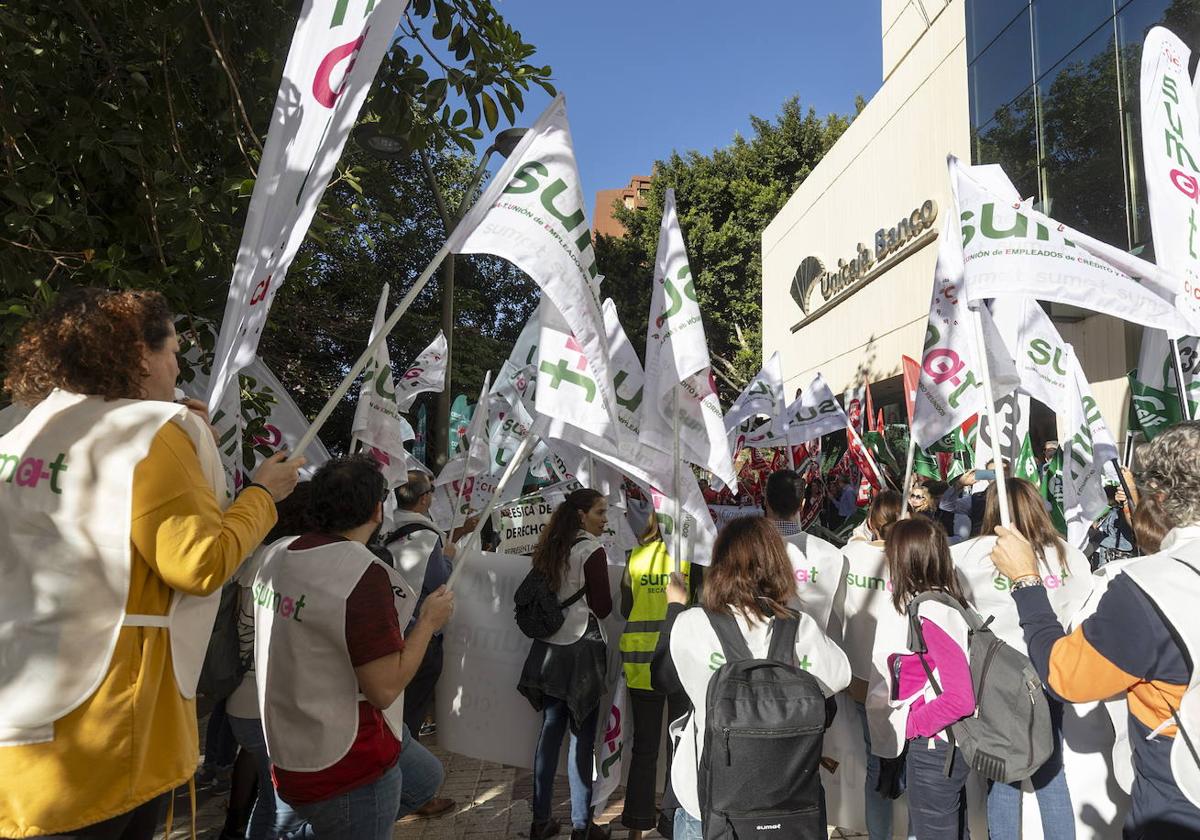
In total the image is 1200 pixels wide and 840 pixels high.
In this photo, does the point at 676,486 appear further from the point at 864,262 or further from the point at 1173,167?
the point at 864,262

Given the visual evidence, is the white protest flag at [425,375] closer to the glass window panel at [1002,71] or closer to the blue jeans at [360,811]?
the blue jeans at [360,811]

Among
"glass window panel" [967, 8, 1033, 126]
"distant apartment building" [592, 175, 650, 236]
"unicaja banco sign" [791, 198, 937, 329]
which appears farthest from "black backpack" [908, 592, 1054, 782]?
"distant apartment building" [592, 175, 650, 236]

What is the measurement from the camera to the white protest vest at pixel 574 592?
4578mm

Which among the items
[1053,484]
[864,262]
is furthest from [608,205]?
[1053,484]

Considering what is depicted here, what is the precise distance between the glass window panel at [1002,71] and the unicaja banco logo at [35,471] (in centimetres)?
1641

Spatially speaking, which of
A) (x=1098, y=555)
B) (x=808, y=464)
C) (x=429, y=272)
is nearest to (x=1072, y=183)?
(x=808, y=464)

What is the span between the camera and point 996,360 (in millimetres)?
5961

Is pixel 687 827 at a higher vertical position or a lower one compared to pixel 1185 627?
lower

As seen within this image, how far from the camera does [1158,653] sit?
79.5 inches

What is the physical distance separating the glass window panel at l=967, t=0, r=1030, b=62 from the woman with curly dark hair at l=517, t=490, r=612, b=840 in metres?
14.7

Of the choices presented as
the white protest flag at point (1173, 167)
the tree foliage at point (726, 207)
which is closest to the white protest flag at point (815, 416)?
the white protest flag at point (1173, 167)

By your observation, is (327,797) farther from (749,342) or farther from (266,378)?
(749,342)

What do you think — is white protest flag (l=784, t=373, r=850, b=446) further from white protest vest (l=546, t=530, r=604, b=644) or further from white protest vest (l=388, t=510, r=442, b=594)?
white protest vest (l=388, t=510, r=442, b=594)

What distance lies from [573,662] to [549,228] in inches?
91.8
